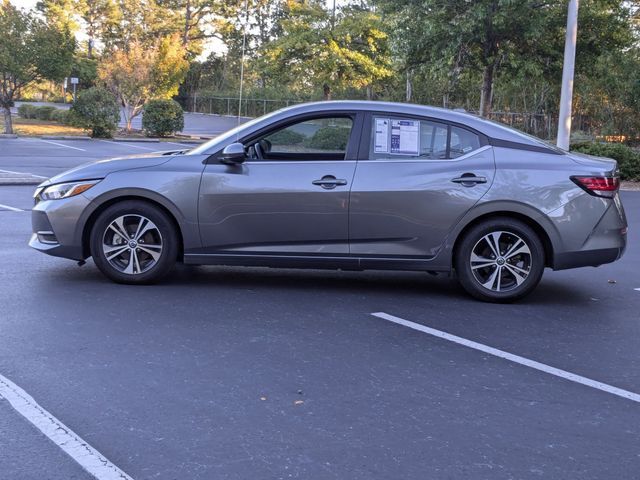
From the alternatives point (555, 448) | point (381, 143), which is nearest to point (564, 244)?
point (381, 143)

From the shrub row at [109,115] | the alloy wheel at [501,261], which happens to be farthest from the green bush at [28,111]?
the alloy wheel at [501,261]

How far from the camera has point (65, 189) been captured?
6.91 meters

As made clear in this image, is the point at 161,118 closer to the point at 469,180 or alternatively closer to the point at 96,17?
the point at 469,180

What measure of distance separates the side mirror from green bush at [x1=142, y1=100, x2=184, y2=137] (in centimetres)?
3011

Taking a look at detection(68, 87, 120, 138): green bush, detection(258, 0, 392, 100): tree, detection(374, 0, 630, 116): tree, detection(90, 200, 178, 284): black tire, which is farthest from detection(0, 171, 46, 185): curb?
detection(258, 0, 392, 100): tree

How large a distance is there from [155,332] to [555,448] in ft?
9.40

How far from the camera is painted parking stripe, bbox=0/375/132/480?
3.40 metres

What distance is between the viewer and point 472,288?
6770 mm

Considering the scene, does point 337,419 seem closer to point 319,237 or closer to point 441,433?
point 441,433

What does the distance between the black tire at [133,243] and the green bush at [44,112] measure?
41048mm

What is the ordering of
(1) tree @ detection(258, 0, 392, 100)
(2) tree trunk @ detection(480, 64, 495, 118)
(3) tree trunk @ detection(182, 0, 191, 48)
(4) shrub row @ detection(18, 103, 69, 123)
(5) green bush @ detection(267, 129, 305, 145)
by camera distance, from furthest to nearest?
(3) tree trunk @ detection(182, 0, 191, 48) → (4) shrub row @ detection(18, 103, 69, 123) → (1) tree @ detection(258, 0, 392, 100) → (2) tree trunk @ detection(480, 64, 495, 118) → (5) green bush @ detection(267, 129, 305, 145)

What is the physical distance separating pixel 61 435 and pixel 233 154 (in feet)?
11.2

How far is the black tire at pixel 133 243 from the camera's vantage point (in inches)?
270

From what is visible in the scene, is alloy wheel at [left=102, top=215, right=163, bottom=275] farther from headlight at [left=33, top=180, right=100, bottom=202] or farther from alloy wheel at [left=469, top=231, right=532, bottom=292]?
alloy wheel at [left=469, top=231, right=532, bottom=292]
